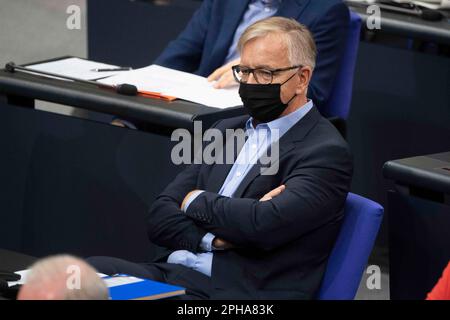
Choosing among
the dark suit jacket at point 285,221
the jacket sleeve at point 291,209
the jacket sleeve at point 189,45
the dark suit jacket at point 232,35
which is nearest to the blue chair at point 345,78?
the dark suit jacket at point 232,35

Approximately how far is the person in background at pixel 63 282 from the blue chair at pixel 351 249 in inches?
41.4

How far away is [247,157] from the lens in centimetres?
360

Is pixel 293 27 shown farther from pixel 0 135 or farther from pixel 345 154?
pixel 0 135

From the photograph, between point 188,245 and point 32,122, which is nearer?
point 188,245

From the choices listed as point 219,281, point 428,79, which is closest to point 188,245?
point 219,281

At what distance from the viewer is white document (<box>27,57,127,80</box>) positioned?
4.51 m

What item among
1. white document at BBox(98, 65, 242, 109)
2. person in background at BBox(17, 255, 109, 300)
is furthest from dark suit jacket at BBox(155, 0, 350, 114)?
person in background at BBox(17, 255, 109, 300)

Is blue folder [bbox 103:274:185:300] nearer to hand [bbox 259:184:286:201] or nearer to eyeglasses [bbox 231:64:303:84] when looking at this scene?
hand [bbox 259:184:286:201]

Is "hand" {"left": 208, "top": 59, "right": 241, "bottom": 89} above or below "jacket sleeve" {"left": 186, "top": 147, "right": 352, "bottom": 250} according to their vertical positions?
above

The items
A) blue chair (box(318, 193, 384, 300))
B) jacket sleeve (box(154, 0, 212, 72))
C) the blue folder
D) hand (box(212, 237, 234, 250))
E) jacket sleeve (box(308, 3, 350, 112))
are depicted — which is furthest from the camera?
jacket sleeve (box(154, 0, 212, 72))

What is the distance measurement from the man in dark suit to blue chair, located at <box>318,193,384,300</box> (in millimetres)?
28

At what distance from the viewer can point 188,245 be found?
11.5ft

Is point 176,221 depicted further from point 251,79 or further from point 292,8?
point 292,8
